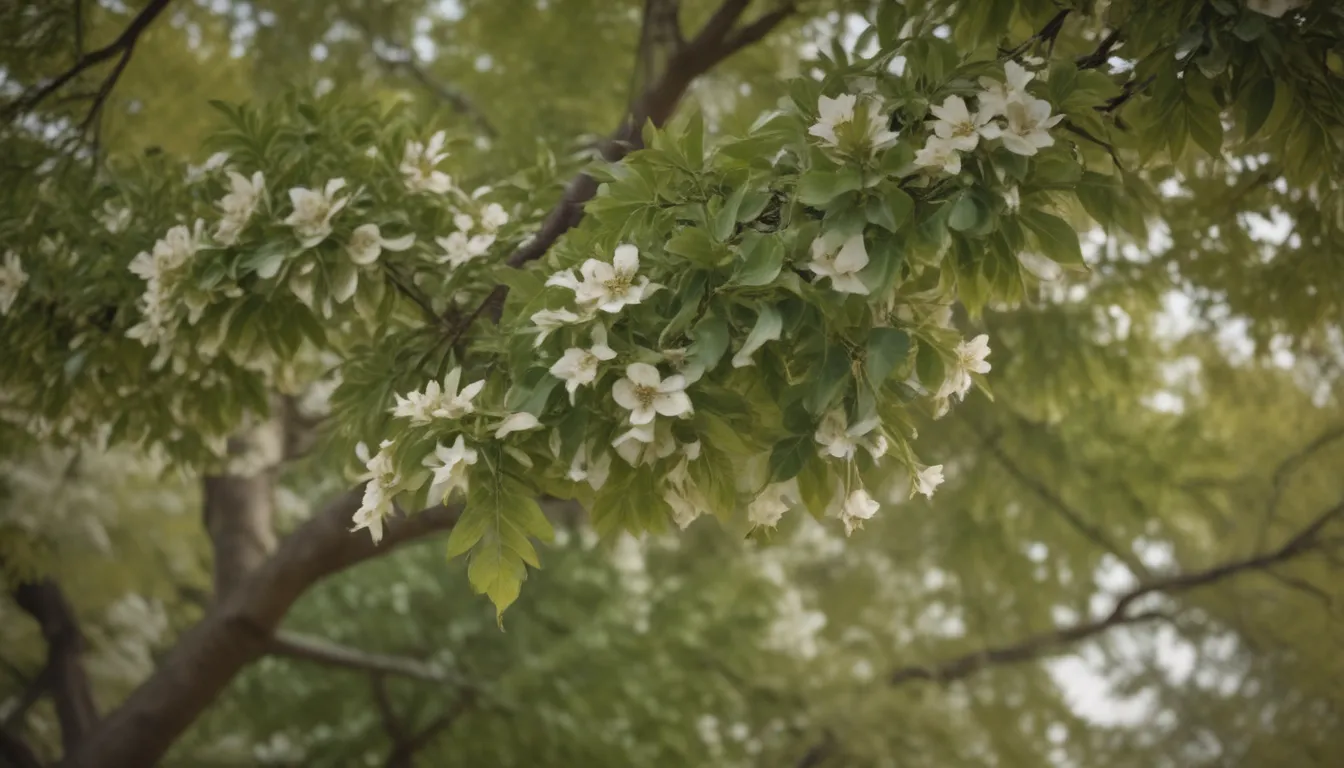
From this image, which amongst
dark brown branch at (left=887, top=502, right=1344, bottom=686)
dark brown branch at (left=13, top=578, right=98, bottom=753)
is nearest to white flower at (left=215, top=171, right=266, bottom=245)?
dark brown branch at (left=13, top=578, right=98, bottom=753)

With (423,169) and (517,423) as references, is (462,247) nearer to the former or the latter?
(423,169)

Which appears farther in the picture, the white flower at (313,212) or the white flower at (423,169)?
the white flower at (423,169)

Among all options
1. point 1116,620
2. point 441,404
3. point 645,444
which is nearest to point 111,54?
point 441,404

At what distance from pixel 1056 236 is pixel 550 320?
0.72 meters

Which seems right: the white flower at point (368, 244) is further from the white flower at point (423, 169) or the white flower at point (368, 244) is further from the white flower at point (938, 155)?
the white flower at point (938, 155)

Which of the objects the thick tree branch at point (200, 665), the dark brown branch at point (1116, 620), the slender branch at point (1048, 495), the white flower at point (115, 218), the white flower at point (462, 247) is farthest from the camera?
the slender branch at point (1048, 495)

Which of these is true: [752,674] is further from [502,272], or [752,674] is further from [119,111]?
[502,272]

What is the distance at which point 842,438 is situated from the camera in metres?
1.45

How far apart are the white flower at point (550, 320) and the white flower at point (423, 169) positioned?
888mm

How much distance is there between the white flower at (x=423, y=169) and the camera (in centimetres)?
227

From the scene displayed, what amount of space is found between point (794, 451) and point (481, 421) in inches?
17.8

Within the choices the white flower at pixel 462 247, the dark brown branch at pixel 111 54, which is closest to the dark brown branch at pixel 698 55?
the white flower at pixel 462 247

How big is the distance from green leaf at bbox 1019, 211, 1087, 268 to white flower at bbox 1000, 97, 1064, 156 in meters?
0.12

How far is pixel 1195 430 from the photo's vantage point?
4.59 metres
